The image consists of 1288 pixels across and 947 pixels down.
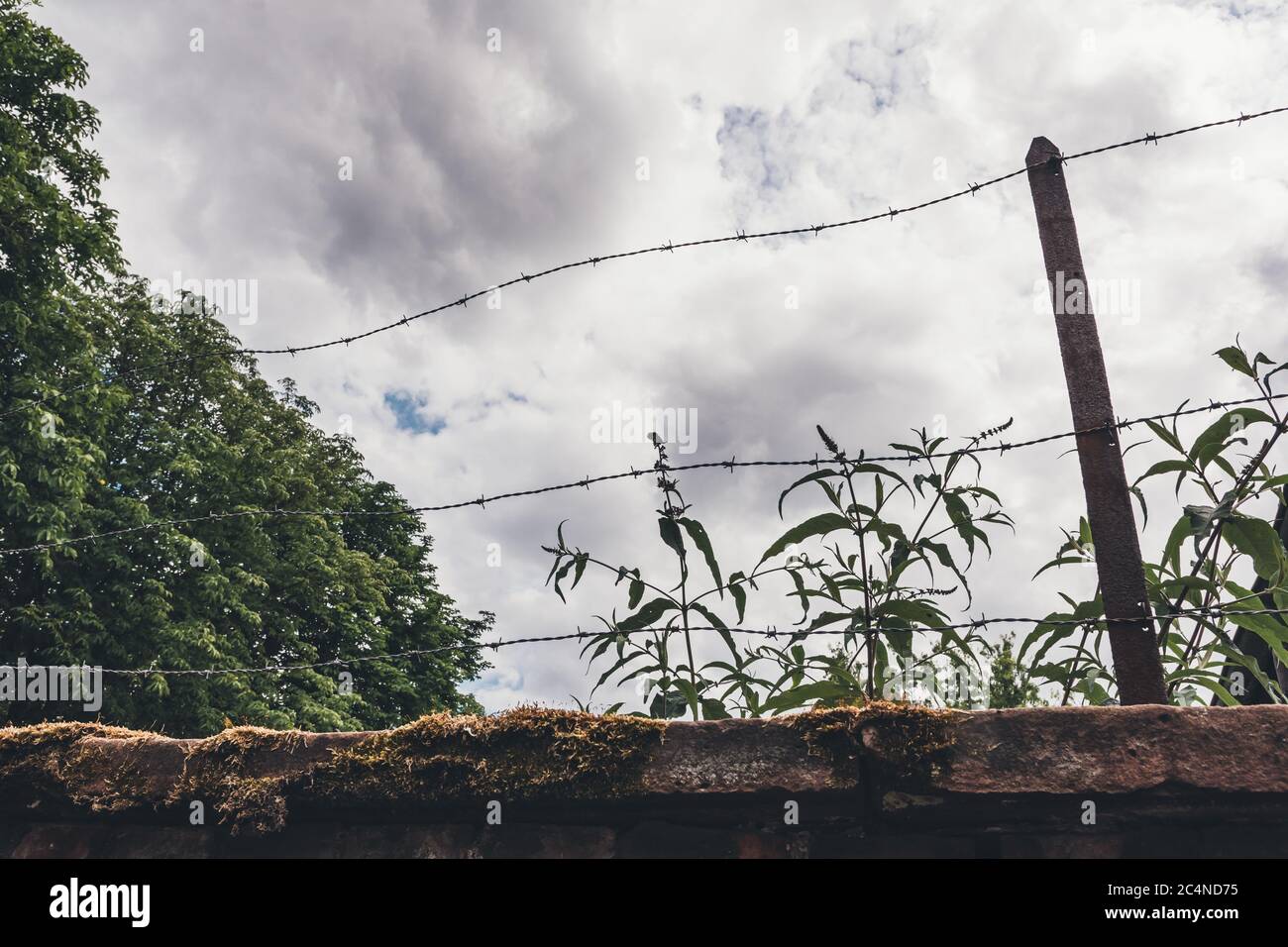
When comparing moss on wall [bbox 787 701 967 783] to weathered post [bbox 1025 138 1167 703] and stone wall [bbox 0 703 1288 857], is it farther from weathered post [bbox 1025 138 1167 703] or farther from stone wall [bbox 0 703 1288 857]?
weathered post [bbox 1025 138 1167 703]

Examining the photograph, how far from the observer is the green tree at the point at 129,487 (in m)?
10.7

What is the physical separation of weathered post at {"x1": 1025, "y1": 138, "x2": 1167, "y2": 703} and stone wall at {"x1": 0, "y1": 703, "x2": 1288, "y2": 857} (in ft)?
0.89

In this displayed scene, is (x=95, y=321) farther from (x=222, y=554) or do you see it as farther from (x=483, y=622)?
(x=483, y=622)

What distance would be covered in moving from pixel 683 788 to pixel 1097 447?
1.20 metres

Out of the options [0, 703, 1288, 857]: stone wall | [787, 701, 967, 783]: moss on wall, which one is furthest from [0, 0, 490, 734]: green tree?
[787, 701, 967, 783]: moss on wall

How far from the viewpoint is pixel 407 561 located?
21.5m

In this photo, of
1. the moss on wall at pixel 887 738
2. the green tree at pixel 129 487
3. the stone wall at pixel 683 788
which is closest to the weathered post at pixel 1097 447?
the stone wall at pixel 683 788

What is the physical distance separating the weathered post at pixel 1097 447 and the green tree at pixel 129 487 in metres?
7.20

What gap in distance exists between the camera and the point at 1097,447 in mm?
2018

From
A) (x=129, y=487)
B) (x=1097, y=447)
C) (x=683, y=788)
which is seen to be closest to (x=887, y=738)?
(x=683, y=788)
